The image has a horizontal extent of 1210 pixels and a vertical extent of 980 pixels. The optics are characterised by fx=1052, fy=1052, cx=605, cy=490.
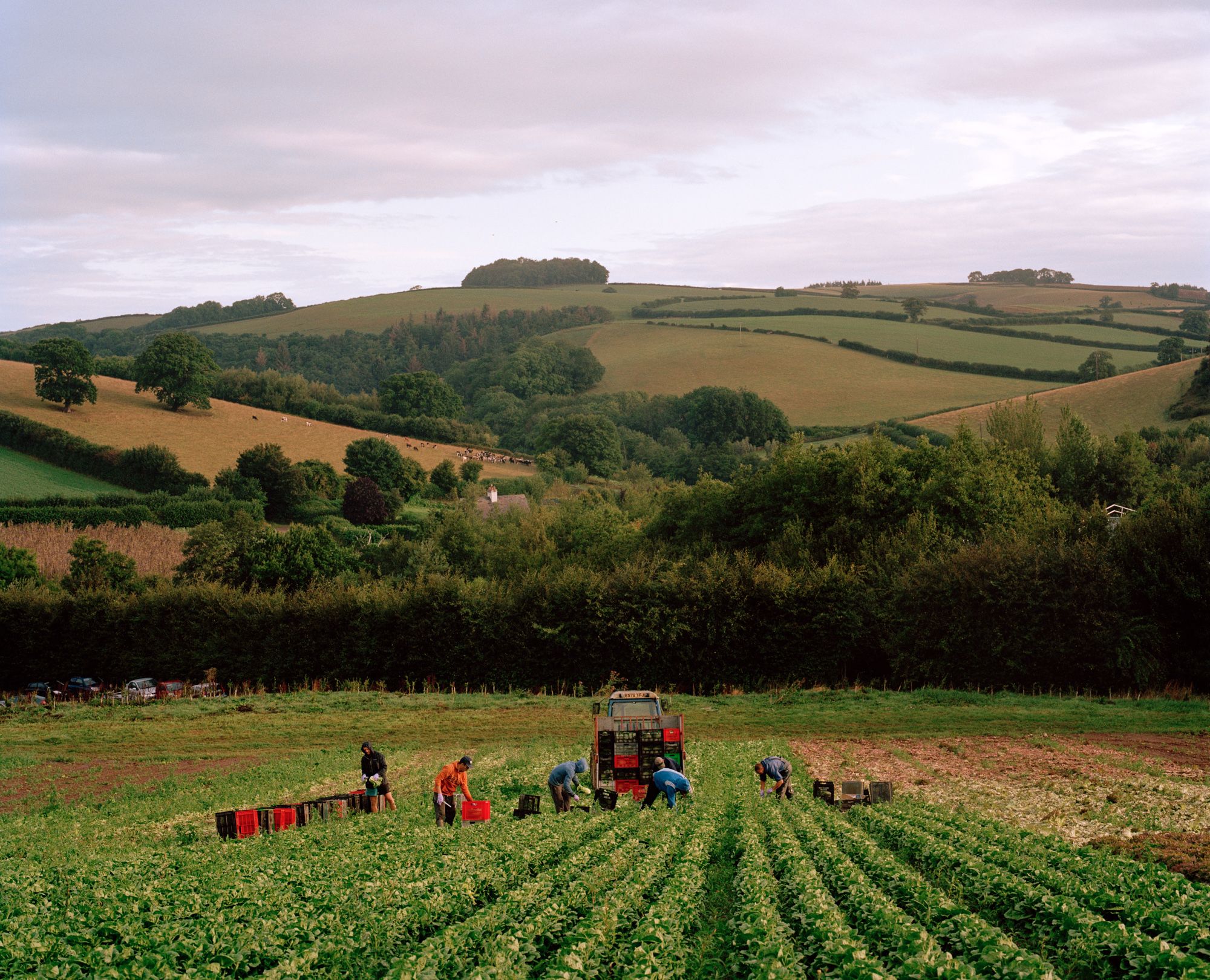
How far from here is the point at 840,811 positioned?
20.2 metres

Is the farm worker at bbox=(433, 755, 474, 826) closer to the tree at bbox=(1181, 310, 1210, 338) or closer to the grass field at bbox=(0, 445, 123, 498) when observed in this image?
the grass field at bbox=(0, 445, 123, 498)

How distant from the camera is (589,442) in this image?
374ft

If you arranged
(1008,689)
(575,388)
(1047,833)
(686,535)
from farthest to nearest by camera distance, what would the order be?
1. (575,388)
2. (686,535)
3. (1008,689)
4. (1047,833)

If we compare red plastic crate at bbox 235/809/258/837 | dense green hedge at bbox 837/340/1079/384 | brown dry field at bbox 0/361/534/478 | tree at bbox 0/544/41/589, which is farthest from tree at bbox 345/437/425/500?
red plastic crate at bbox 235/809/258/837

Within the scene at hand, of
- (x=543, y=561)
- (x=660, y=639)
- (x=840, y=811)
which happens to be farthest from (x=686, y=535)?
(x=840, y=811)

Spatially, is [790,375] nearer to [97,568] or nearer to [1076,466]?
[1076,466]

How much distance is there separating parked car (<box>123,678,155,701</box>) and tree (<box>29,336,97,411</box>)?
58949 millimetres

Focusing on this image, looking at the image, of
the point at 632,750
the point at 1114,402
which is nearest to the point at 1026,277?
the point at 1114,402

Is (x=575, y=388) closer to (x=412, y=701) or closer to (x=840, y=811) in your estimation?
(x=412, y=701)

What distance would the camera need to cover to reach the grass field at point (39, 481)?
7944 centimetres

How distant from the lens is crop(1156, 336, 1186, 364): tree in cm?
10588

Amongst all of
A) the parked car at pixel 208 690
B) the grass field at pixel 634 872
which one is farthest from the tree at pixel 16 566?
the grass field at pixel 634 872

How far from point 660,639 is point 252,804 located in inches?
893

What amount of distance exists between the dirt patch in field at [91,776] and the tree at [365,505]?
5675cm
